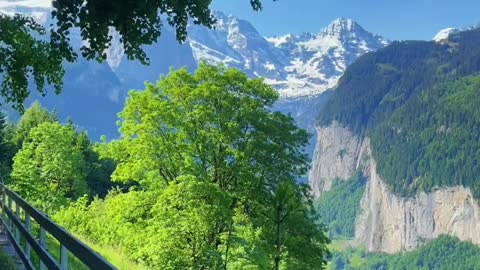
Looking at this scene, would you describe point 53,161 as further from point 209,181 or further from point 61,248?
point 61,248

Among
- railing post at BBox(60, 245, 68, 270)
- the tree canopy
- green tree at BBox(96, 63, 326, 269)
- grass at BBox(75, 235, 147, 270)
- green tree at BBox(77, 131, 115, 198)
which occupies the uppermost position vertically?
green tree at BBox(77, 131, 115, 198)

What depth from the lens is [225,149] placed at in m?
37.0

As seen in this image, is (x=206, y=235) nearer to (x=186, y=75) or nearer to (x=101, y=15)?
(x=186, y=75)

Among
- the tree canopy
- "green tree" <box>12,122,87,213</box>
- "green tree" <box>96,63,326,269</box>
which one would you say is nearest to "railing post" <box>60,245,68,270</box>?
the tree canopy

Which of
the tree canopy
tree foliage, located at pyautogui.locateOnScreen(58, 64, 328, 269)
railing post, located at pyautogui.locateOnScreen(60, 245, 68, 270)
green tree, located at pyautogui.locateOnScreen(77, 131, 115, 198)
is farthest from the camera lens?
green tree, located at pyautogui.locateOnScreen(77, 131, 115, 198)

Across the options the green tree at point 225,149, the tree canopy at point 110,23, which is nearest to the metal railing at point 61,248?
the tree canopy at point 110,23

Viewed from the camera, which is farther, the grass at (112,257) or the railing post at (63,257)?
the grass at (112,257)

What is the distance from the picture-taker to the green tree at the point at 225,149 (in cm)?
3600

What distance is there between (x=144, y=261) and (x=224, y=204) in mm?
5732

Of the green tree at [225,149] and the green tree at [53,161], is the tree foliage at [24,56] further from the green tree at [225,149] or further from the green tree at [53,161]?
the green tree at [53,161]

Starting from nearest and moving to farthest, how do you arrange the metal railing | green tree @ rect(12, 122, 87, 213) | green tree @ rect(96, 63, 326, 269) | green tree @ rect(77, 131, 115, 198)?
the metal railing
green tree @ rect(96, 63, 326, 269)
green tree @ rect(12, 122, 87, 213)
green tree @ rect(77, 131, 115, 198)

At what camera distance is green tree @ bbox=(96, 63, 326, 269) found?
36.0m

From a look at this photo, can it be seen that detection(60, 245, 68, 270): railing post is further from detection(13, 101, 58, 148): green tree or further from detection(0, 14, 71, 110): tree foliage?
detection(13, 101, 58, 148): green tree

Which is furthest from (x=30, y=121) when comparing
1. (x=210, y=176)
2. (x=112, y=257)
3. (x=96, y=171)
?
(x=112, y=257)
